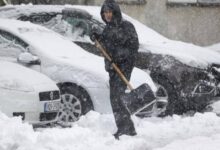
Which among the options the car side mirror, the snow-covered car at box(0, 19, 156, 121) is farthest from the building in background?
the car side mirror

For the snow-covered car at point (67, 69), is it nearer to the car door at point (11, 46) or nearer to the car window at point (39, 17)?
the car door at point (11, 46)

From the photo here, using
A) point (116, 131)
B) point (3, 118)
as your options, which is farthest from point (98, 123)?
point (3, 118)

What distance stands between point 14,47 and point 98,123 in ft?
6.87

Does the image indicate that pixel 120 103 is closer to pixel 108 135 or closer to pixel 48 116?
pixel 108 135

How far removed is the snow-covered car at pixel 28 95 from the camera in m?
8.62

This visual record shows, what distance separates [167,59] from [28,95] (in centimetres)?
357

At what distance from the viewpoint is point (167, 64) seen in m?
Result: 11.7

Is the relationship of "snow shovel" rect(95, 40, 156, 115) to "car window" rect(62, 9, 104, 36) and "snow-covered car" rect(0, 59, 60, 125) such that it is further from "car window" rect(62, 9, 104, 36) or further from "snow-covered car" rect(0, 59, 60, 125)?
"car window" rect(62, 9, 104, 36)

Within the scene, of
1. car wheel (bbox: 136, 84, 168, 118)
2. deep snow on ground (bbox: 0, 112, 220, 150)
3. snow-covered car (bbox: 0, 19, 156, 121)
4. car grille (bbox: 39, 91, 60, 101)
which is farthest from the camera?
car wheel (bbox: 136, 84, 168, 118)

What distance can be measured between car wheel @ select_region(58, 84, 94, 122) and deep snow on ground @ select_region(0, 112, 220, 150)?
427 mm

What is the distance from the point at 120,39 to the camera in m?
8.83

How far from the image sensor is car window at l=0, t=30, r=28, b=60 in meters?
10.5

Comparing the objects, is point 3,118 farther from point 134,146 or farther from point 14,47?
point 14,47

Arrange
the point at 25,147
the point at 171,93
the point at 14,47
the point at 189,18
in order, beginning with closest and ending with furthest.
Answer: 1. the point at 25,147
2. the point at 14,47
3. the point at 171,93
4. the point at 189,18
